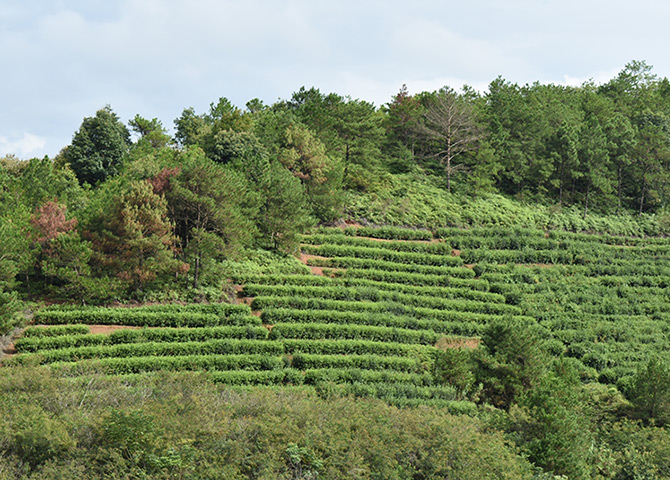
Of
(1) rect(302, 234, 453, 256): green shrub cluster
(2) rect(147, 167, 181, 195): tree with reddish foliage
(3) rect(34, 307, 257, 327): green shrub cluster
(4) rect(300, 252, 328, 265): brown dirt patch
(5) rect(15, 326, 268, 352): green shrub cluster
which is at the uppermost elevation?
(2) rect(147, 167, 181, 195): tree with reddish foliage

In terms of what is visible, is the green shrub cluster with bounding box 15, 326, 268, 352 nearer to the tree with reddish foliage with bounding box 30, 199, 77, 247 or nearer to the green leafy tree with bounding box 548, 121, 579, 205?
the tree with reddish foliage with bounding box 30, 199, 77, 247

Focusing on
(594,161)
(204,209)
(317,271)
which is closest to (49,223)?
(204,209)

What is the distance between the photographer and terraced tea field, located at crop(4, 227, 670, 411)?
22391mm

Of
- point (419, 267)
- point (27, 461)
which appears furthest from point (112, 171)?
point (27, 461)

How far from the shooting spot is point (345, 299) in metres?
30.7

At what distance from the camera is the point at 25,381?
50.1 ft

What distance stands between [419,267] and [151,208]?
19.4 metres

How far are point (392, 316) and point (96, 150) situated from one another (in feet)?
120

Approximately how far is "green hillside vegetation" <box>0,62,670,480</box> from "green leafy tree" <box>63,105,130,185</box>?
0.69 ft

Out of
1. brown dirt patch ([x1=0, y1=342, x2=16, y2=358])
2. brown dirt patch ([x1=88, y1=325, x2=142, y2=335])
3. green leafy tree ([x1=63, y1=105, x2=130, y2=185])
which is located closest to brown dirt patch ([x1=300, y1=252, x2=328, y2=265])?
brown dirt patch ([x1=88, y1=325, x2=142, y2=335])

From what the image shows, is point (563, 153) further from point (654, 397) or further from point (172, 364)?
point (172, 364)

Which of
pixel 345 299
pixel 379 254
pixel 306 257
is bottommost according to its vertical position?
pixel 345 299

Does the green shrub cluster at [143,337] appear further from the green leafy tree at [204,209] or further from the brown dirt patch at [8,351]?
the green leafy tree at [204,209]

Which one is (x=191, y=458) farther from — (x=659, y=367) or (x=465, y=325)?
(x=465, y=325)
